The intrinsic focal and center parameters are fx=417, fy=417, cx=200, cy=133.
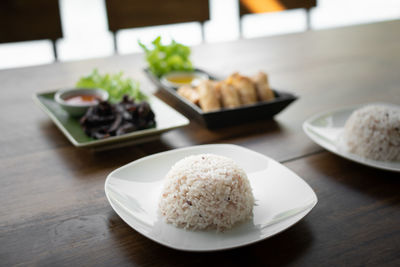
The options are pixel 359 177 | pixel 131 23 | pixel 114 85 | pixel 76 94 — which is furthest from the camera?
pixel 131 23

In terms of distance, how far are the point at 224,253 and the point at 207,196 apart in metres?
0.13

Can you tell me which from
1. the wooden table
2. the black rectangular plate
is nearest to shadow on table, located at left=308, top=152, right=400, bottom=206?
the wooden table

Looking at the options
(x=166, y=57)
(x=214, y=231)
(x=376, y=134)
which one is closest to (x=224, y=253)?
(x=214, y=231)

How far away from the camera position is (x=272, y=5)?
3.72 metres

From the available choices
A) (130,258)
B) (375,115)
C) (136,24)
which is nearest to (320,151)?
(375,115)

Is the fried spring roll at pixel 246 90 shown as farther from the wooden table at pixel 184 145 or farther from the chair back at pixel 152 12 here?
the chair back at pixel 152 12

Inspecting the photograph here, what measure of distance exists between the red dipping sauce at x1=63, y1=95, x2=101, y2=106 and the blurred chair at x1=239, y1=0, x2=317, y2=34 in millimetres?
2119

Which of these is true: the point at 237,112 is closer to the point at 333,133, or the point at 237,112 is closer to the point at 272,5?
the point at 333,133

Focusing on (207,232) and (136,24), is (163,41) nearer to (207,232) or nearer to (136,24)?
(136,24)

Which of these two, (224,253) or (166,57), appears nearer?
(224,253)

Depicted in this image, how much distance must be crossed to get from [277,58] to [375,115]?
126 cm

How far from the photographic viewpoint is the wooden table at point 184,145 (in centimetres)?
91

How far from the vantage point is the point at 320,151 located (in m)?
1.41

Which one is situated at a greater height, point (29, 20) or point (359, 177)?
point (29, 20)
